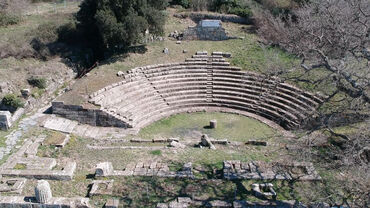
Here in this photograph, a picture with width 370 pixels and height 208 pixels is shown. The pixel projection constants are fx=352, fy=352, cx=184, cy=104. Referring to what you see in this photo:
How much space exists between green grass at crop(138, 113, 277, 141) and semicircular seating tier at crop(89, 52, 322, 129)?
57cm

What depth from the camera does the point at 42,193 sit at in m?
11.4

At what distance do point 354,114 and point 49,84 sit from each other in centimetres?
1703

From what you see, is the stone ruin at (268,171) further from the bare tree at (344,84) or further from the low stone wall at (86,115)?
the low stone wall at (86,115)

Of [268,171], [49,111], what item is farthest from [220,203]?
[49,111]

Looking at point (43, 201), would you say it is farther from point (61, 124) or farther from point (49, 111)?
point (49, 111)

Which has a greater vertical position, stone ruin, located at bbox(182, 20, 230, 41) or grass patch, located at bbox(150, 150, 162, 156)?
stone ruin, located at bbox(182, 20, 230, 41)

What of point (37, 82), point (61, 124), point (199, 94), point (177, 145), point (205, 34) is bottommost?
point (177, 145)

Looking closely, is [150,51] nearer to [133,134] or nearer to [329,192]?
[133,134]

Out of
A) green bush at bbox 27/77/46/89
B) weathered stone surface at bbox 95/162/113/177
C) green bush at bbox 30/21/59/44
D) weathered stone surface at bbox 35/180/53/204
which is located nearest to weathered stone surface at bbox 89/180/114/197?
weathered stone surface at bbox 95/162/113/177

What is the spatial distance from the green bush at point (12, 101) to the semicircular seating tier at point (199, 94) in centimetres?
365

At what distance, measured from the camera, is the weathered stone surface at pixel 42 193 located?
11.4 meters

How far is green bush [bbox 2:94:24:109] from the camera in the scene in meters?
18.1

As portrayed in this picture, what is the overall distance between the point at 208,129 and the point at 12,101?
10.3 metres

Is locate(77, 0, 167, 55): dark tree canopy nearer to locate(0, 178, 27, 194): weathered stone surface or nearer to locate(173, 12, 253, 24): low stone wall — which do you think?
locate(173, 12, 253, 24): low stone wall
